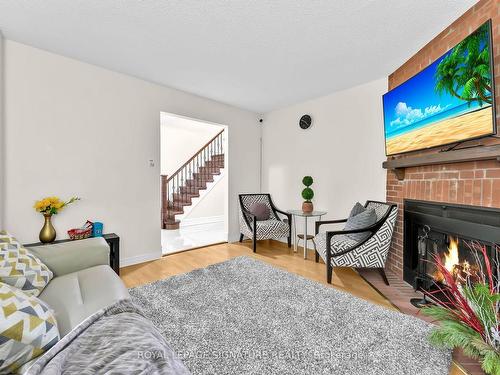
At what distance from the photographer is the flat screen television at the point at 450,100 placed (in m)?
1.55

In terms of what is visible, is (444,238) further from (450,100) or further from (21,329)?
(21,329)

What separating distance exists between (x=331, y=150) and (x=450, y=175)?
1.73 m

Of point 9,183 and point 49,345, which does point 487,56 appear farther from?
point 9,183

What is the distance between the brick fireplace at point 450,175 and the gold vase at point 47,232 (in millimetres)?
3765

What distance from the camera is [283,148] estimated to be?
14.2 ft

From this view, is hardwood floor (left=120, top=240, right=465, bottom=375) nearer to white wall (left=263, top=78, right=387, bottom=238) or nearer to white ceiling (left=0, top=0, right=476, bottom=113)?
white wall (left=263, top=78, right=387, bottom=238)

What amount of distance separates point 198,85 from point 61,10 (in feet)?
5.37

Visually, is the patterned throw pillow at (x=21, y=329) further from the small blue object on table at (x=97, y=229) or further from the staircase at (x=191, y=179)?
the staircase at (x=191, y=179)

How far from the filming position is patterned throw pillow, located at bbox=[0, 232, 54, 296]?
4.25 feet

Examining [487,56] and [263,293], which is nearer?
[487,56]

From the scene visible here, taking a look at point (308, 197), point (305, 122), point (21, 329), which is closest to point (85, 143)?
point (21, 329)

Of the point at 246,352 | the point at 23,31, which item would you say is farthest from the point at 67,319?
the point at 23,31

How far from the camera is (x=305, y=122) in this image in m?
3.94

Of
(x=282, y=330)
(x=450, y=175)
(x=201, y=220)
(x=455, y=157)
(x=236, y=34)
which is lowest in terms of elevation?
(x=282, y=330)
